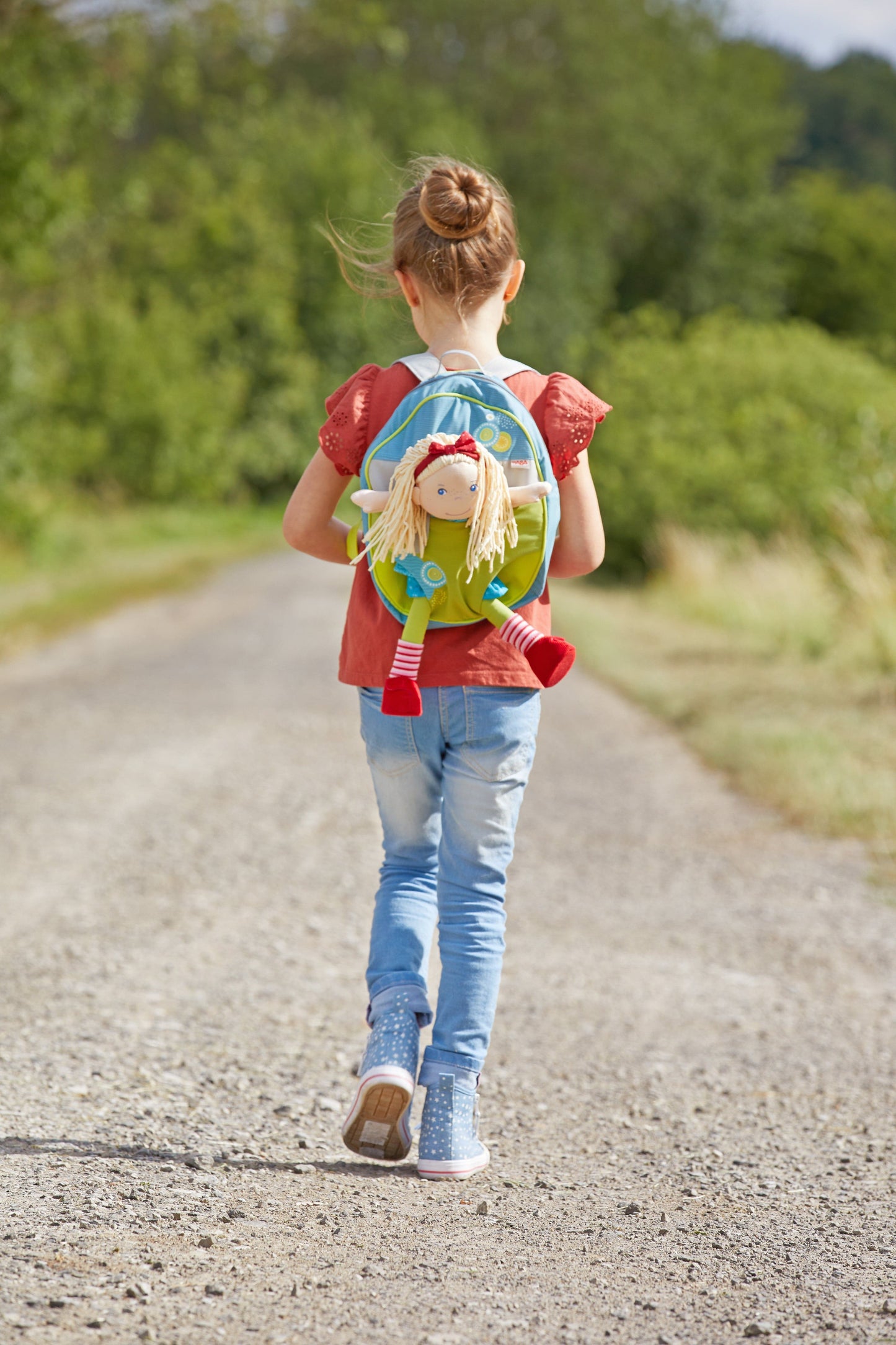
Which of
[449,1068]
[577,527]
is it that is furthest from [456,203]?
[449,1068]

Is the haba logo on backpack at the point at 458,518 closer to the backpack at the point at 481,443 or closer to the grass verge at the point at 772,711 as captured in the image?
the backpack at the point at 481,443

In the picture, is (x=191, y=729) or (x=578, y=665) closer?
(x=191, y=729)

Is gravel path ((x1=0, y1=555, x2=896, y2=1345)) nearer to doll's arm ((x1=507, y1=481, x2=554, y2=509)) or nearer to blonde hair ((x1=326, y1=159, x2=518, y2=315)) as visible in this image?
doll's arm ((x1=507, y1=481, x2=554, y2=509))

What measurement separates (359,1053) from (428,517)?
1.54 metres

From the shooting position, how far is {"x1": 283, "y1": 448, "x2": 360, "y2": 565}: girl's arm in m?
2.57

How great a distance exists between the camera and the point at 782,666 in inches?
410

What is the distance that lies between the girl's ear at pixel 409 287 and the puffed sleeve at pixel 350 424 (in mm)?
154

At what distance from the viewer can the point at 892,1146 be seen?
113 inches

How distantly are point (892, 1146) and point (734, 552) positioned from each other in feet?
54.0

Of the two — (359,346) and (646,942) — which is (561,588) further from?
(359,346)

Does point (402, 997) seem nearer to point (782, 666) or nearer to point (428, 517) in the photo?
point (428, 517)

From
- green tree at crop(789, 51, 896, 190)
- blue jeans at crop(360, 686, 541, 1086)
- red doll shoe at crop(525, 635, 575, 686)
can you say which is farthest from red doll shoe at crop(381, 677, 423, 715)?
green tree at crop(789, 51, 896, 190)

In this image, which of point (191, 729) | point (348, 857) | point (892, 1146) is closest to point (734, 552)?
point (191, 729)

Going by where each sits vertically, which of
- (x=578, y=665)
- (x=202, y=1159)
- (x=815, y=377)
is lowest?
(x=202, y=1159)
